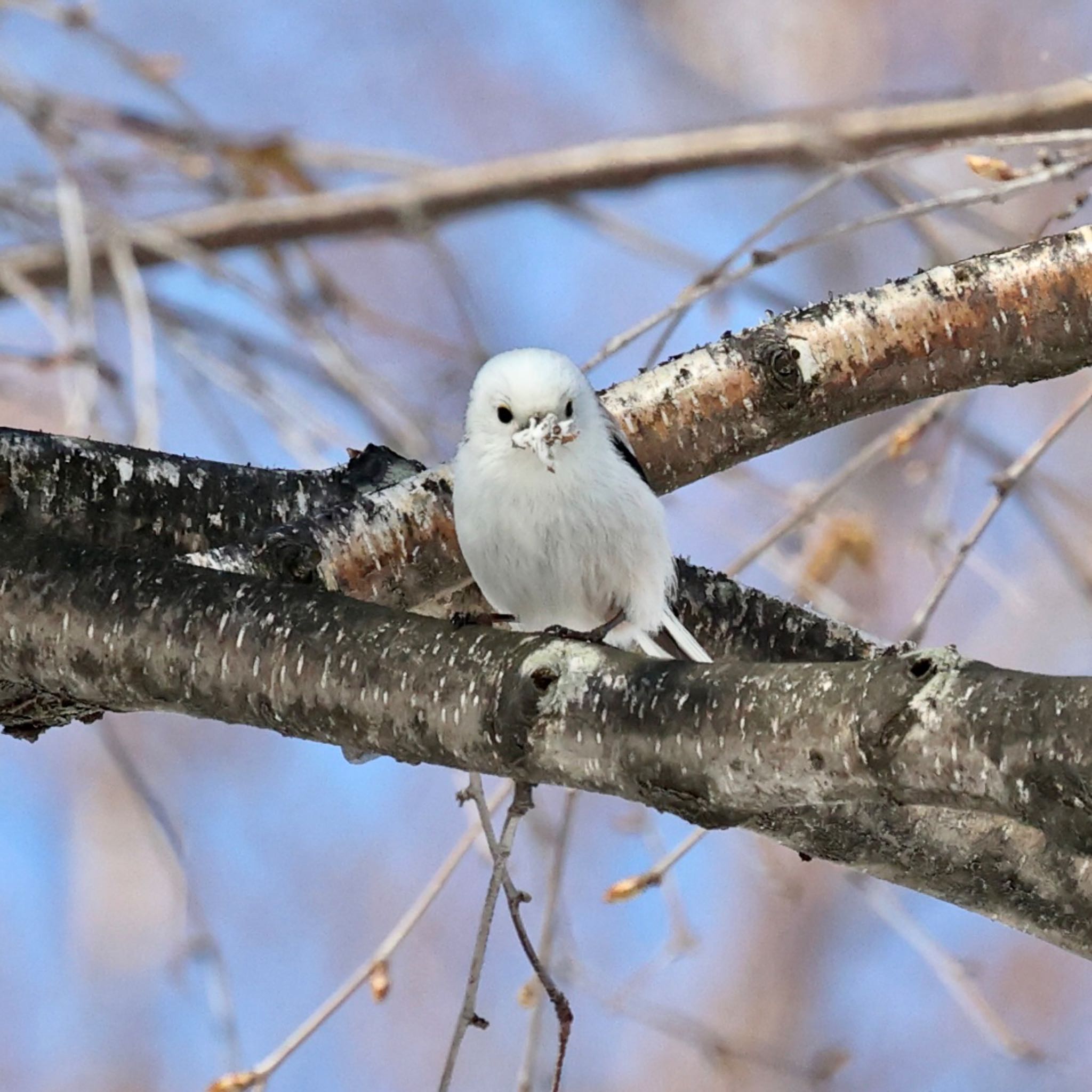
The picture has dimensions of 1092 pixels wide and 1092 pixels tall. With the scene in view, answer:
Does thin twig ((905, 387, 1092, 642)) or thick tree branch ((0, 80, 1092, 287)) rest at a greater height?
thick tree branch ((0, 80, 1092, 287))

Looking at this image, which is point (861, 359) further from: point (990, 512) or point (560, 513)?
point (560, 513)

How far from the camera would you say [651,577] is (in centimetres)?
196

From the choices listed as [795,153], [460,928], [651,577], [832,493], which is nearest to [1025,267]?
[832,493]

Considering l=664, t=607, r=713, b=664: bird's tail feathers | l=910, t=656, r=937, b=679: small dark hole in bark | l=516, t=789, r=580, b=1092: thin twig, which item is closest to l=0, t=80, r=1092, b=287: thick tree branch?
l=664, t=607, r=713, b=664: bird's tail feathers

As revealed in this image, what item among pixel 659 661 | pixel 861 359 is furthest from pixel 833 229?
pixel 659 661

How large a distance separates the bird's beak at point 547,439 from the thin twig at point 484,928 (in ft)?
2.01

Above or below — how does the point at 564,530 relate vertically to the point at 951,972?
above

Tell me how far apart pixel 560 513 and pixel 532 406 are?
6.8 inches

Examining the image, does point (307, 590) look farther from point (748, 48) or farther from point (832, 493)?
point (748, 48)

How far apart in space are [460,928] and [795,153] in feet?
11.7

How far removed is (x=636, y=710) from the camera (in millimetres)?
1188

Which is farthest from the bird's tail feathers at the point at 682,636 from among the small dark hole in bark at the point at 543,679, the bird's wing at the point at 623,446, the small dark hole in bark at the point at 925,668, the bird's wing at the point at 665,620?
the small dark hole in bark at the point at 925,668

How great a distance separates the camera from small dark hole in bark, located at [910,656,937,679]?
1014 millimetres

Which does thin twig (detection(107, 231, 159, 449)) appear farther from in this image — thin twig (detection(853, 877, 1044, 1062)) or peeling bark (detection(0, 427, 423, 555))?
thin twig (detection(853, 877, 1044, 1062))
